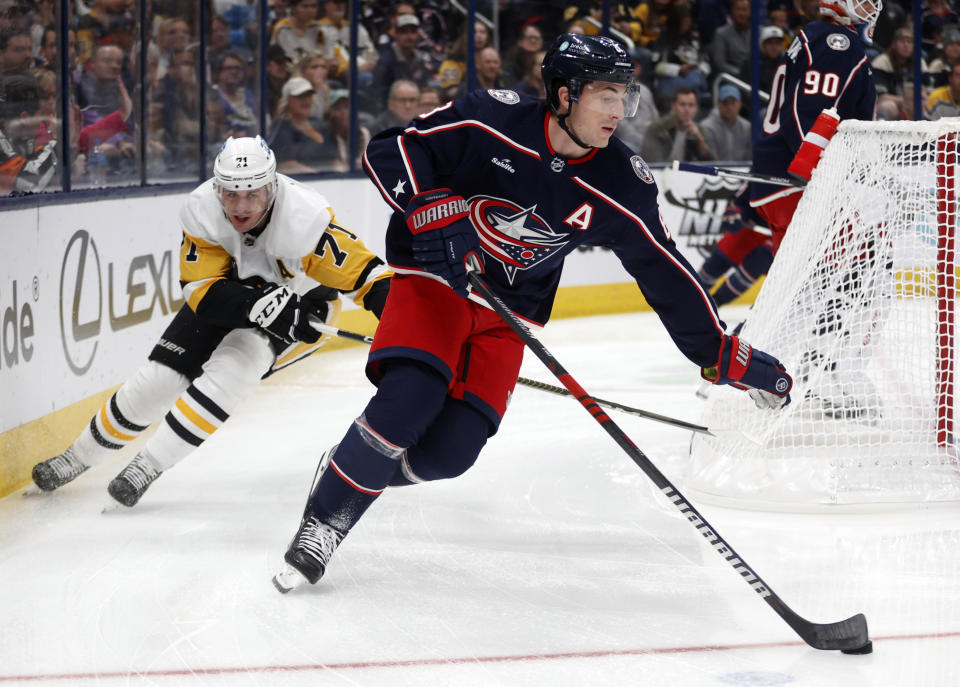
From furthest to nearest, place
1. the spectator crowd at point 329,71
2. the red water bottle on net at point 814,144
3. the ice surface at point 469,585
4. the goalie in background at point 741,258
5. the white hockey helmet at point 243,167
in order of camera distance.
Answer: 1. the goalie in background at point 741,258
2. the spectator crowd at point 329,71
3. the red water bottle on net at point 814,144
4. the white hockey helmet at point 243,167
5. the ice surface at point 469,585

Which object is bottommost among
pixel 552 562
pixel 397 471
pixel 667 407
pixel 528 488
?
pixel 667 407

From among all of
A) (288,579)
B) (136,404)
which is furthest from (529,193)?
(136,404)

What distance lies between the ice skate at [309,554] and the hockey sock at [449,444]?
0.21 m

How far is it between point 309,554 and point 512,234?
2.47 ft

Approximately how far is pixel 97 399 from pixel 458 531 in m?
1.45

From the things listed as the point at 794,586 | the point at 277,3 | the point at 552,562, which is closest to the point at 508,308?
the point at 552,562

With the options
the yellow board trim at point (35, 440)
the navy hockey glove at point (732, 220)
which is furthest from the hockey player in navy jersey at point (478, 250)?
the navy hockey glove at point (732, 220)

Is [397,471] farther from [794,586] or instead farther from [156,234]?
[156,234]

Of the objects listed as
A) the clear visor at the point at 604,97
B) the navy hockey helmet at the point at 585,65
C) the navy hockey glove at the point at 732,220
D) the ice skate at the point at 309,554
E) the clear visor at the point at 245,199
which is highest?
the navy hockey helmet at the point at 585,65

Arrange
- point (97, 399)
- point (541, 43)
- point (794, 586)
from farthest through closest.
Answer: point (541, 43) → point (97, 399) → point (794, 586)

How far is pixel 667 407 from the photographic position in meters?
4.32

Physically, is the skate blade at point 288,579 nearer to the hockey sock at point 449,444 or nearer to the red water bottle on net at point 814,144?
the hockey sock at point 449,444

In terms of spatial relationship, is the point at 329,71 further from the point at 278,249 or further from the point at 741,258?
the point at 278,249

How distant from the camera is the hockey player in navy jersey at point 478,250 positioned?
7.69ft
